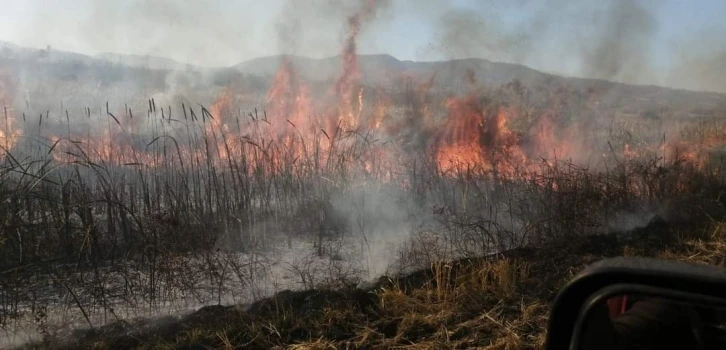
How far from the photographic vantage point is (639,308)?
1585 mm

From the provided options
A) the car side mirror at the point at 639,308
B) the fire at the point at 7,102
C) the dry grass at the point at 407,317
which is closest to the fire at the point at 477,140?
→ the dry grass at the point at 407,317

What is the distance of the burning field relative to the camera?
4.04 m

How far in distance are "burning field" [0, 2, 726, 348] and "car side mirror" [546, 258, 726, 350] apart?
1.97 meters


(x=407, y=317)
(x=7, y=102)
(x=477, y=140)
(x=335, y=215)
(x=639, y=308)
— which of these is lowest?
(x=407, y=317)

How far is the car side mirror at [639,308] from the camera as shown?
1404 mm

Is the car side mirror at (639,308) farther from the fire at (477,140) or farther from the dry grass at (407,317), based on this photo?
the fire at (477,140)

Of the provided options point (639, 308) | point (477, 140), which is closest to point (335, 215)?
point (477, 140)

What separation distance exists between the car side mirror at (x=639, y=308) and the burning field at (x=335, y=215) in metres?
1.97

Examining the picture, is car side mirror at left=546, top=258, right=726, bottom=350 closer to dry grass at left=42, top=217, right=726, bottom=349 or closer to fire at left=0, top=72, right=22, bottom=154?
dry grass at left=42, top=217, right=726, bottom=349

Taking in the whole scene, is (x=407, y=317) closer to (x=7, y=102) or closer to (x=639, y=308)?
(x=639, y=308)

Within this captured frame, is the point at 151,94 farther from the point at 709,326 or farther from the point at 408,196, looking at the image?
the point at 709,326

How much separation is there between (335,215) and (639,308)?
16.6 feet

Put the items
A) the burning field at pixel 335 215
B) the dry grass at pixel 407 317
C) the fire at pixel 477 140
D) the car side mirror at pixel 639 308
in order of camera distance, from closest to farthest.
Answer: the car side mirror at pixel 639 308 → the dry grass at pixel 407 317 → the burning field at pixel 335 215 → the fire at pixel 477 140

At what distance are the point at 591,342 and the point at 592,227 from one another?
16.7 feet
